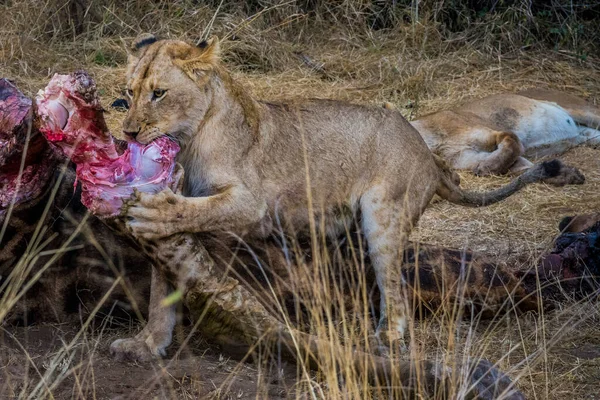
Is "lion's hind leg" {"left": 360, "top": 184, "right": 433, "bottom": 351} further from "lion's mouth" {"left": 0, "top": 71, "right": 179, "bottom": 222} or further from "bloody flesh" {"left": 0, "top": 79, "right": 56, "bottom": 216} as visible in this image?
"bloody flesh" {"left": 0, "top": 79, "right": 56, "bottom": 216}

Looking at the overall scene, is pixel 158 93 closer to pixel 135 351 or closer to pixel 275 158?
pixel 275 158

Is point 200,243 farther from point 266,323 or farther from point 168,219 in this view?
point 266,323

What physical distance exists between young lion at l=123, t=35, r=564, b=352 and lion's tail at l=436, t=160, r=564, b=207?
133 mm

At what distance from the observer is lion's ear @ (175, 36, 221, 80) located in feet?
13.1

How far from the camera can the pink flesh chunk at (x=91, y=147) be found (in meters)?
3.17

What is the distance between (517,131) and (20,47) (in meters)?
4.04

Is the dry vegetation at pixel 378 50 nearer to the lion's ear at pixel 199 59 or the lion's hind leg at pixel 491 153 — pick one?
→ the lion's hind leg at pixel 491 153

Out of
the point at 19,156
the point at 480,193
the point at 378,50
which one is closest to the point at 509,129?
the point at 378,50

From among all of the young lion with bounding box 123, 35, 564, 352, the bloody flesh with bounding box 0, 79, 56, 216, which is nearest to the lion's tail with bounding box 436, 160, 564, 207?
the young lion with bounding box 123, 35, 564, 352

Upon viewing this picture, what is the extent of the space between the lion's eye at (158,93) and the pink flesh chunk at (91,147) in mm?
493

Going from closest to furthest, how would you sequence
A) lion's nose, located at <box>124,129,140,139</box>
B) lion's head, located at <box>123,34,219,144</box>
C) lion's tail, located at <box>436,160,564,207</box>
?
lion's nose, located at <box>124,129,140,139</box>
lion's head, located at <box>123,34,219,144</box>
lion's tail, located at <box>436,160,564,207</box>

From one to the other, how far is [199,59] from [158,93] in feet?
0.81

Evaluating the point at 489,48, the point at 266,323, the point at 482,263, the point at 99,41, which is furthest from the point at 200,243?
the point at 489,48

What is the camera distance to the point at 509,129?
777 cm
